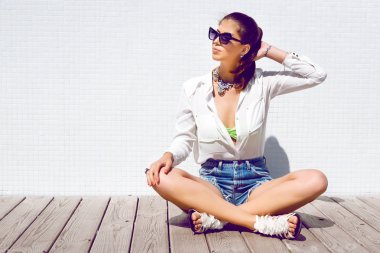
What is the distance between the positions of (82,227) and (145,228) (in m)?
0.31

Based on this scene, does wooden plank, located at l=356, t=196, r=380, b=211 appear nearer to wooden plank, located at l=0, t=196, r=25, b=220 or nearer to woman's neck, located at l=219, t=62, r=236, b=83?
woman's neck, located at l=219, t=62, r=236, b=83

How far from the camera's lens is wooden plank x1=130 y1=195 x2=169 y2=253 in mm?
2541

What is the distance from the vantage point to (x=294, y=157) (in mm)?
3639

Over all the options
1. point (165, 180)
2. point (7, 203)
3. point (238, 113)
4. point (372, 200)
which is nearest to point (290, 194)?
point (238, 113)

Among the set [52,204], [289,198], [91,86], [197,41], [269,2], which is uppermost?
[269,2]

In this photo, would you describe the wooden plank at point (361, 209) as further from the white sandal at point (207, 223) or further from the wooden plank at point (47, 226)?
the wooden plank at point (47, 226)

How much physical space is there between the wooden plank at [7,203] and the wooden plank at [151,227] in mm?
714

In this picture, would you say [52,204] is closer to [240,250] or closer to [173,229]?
[173,229]

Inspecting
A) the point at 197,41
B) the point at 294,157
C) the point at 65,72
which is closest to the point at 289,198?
the point at 294,157

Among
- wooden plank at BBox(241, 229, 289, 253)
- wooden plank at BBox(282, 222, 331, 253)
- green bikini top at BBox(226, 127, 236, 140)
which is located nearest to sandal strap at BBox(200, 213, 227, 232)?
wooden plank at BBox(241, 229, 289, 253)

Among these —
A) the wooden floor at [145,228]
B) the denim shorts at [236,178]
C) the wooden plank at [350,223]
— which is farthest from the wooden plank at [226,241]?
the wooden plank at [350,223]

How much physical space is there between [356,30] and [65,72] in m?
1.83

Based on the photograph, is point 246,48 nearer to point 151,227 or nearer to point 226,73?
point 226,73

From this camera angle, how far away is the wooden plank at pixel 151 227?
2541 millimetres
